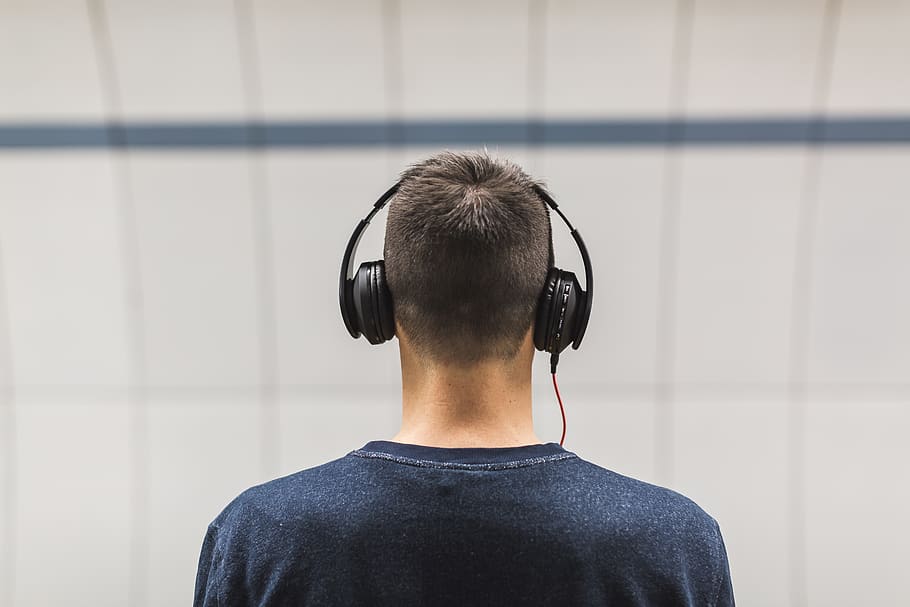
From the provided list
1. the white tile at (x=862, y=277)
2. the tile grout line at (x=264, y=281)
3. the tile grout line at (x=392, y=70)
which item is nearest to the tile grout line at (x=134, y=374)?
the tile grout line at (x=264, y=281)

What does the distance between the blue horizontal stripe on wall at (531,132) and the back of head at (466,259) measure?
5.58 feet

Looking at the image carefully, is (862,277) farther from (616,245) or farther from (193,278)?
(193,278)

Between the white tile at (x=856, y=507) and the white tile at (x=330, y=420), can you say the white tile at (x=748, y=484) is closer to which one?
the white tile at (x=856, y=507)

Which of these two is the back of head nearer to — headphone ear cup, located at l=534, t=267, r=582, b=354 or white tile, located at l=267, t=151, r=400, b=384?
headphone ear cup, located at l=534, t=267, r=582, b=354

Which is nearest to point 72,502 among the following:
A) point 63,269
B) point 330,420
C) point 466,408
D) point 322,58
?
point 63,269

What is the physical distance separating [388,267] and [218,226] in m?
1.90

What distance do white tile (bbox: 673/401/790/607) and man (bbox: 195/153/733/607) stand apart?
6.20ft

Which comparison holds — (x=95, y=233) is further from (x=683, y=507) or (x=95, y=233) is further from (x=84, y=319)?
(x=683, y=507)

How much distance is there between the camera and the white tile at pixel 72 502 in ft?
9.90

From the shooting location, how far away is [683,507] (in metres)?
1.13

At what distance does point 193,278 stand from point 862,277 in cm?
261

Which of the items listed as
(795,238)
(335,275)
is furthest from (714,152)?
(335,275)

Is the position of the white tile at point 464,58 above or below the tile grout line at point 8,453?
above

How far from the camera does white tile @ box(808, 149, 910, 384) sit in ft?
9.67
